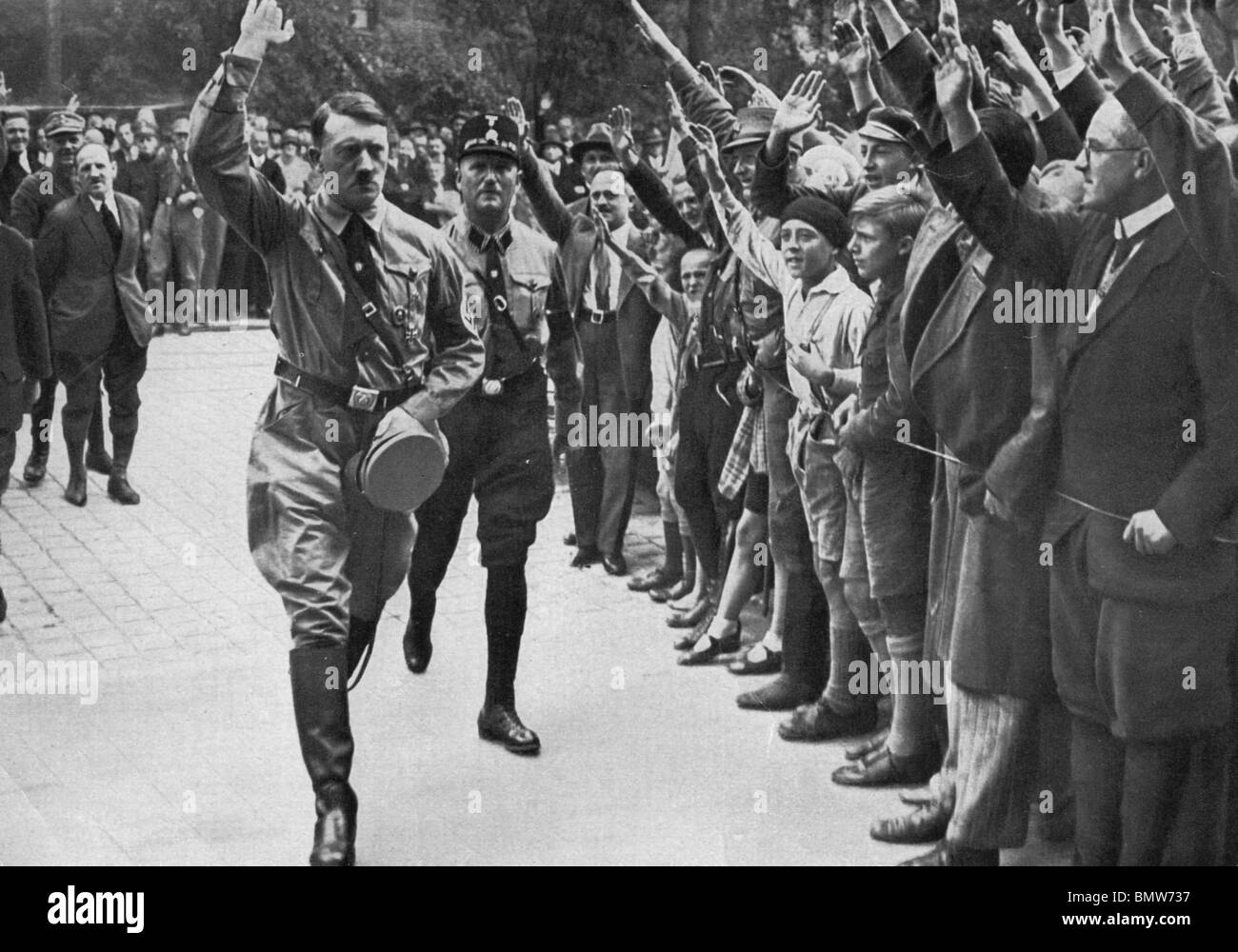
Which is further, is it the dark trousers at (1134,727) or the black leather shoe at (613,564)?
the black leather shoe at (613,564)

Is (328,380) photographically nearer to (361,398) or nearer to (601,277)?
(361,398)

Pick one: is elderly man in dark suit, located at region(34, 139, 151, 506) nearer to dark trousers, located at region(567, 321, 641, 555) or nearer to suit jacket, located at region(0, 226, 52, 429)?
suit jacket, located at region(0, 226, 52, 429)

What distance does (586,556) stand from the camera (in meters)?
5.66

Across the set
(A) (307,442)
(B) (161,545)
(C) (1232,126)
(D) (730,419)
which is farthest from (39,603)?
(C) (1232,126)

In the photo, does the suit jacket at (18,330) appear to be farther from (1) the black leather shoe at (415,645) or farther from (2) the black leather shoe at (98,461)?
(1) the black leather shoe at (415,645)

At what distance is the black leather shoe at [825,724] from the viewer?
5.27m

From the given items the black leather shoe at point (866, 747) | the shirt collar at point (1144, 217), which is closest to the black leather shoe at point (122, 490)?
the black leather shoe at point (866, 747)

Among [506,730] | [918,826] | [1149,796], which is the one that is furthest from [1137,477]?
[506,730]

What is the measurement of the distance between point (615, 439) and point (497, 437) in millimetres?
518

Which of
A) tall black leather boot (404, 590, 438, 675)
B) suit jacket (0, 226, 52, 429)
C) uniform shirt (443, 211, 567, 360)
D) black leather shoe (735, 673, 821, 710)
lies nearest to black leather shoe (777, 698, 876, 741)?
black leather shoe (735, 673, 821, 710)

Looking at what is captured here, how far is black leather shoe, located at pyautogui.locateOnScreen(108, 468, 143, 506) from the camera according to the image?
549 cm

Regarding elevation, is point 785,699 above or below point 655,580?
below

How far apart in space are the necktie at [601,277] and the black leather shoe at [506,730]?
1369 millimetres

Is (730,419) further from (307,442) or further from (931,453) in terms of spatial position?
(307,442)
